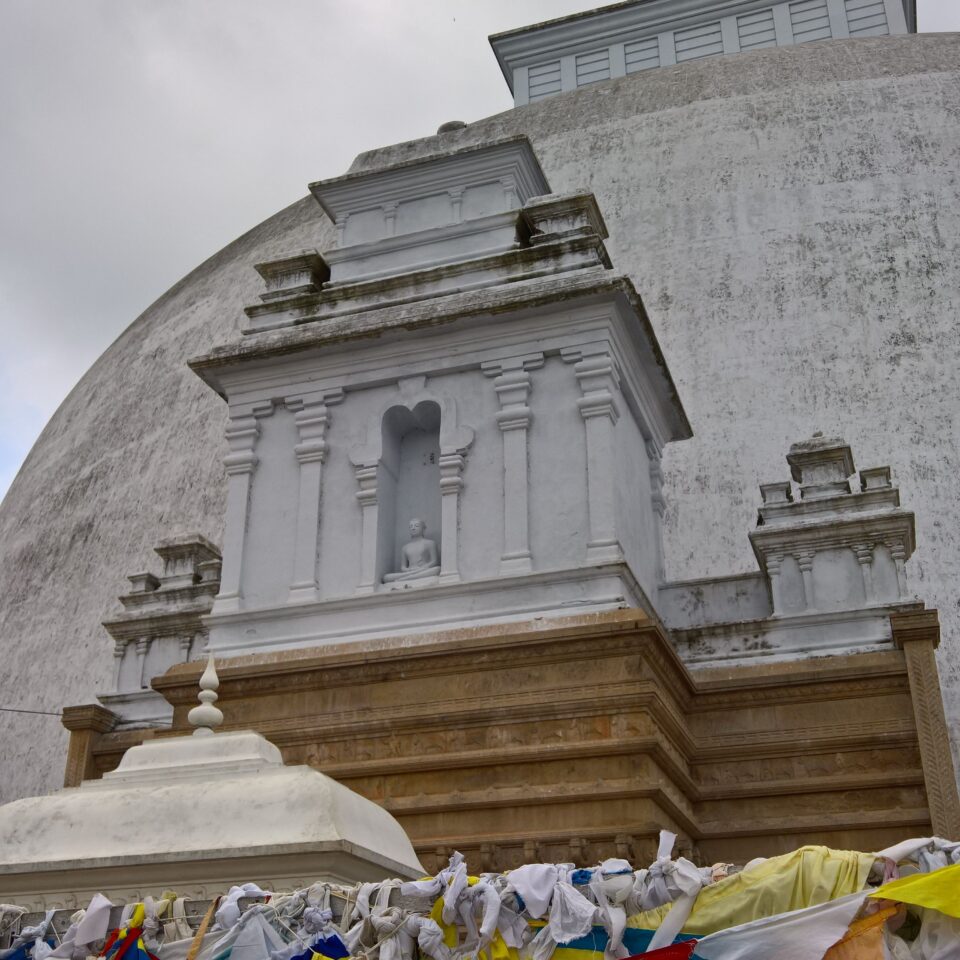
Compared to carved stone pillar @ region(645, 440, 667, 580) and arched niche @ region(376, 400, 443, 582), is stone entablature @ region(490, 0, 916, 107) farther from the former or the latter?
arched niche @ region(376, 400, 443, 582)

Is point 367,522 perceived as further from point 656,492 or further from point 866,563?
point 866,563

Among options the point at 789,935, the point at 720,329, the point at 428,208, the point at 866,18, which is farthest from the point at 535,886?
the point at 866,18

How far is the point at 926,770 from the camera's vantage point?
8.49 m

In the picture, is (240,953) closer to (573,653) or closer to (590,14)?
(573,653)

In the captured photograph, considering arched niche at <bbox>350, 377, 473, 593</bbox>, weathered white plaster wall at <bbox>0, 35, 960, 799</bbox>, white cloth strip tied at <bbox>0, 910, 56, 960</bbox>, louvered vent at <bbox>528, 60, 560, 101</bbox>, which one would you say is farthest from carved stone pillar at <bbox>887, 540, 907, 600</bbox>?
louvered vent at <bbox>528, 60, 560, 101</bbox>

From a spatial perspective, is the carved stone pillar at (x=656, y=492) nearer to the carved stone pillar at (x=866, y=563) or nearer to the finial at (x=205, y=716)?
the carved stone pillar at (x=866, y=563)

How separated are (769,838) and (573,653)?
75.5 inches

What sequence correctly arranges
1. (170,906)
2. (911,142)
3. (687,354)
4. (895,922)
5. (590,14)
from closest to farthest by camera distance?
(895,922)
(170,906)
(687,354)
(911,142)
(590,14)

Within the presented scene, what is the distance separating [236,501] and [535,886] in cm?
590

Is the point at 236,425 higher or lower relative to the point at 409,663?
higher

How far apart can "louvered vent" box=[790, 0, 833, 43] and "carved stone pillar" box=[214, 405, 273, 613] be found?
16324mm

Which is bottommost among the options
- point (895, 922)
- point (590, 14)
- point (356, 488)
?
point (895, 922)

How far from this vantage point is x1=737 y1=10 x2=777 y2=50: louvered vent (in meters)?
23.0

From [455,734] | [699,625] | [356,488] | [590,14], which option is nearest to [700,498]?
[699,625]
